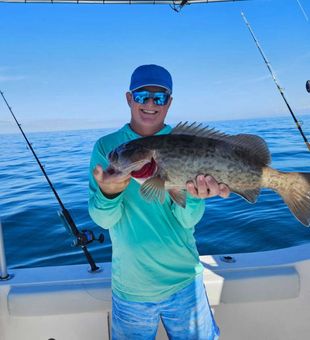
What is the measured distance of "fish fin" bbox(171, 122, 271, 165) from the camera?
7.43 feet

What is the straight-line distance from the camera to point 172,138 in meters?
2.22

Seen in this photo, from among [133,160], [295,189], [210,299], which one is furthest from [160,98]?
[210,299]

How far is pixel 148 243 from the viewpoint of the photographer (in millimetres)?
2229

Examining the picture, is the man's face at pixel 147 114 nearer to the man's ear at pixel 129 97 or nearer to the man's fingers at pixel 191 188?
the man's ear at pixel 129 97

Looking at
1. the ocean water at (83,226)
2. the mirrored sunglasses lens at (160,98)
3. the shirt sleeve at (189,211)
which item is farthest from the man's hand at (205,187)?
the ocean water at (83,226)

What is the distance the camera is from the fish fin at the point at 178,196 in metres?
2.18

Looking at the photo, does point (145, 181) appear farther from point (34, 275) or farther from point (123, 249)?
point (34, 275)

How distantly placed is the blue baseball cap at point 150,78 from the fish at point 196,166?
12.4 inches

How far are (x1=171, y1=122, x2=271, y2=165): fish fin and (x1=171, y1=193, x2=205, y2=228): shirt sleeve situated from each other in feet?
1.34

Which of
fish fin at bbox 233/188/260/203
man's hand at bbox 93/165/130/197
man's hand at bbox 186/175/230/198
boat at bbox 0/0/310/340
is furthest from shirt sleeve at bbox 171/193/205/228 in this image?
boat at bbox 0/0/310/340

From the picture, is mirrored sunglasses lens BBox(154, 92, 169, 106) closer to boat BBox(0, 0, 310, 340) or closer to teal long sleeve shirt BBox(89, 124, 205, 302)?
teal long sleeve shirt BBox(89, 124, 205, 302)

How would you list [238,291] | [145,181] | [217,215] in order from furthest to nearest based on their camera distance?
[217,215]
[238,291]
[145,181]

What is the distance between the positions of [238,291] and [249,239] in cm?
300

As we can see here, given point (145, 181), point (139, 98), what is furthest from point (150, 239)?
point (139, 98)
